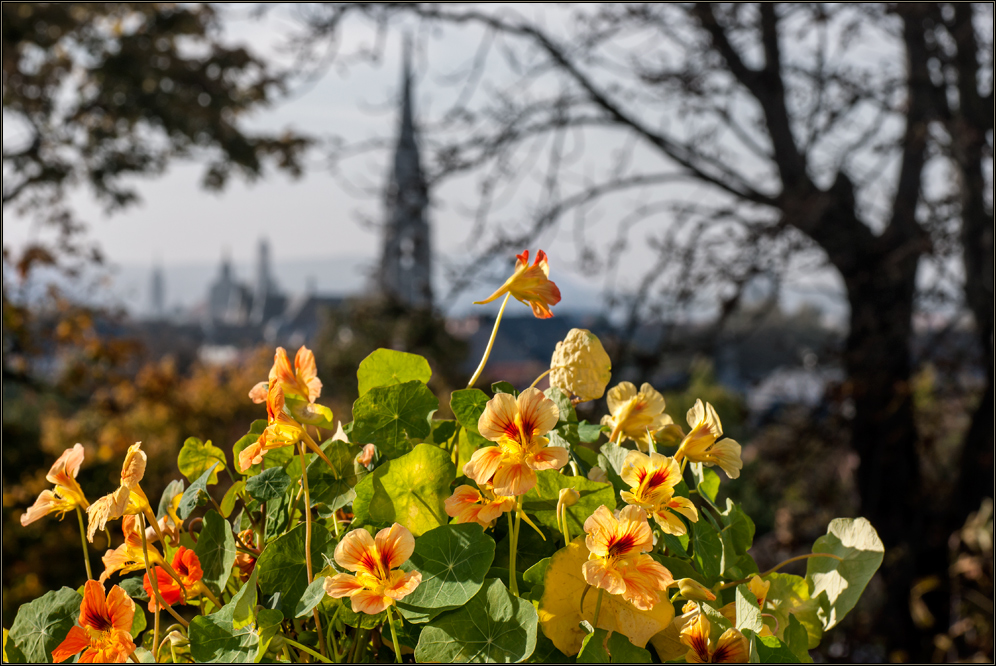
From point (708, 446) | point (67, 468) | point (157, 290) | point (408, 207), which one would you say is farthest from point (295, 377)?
point (157, 290)

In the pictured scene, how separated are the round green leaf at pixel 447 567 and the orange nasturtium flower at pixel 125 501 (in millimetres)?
166

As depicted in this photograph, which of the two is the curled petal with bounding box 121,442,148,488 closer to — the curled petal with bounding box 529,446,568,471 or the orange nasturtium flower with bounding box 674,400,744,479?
the curled petal with bounding box 529,446,568,471

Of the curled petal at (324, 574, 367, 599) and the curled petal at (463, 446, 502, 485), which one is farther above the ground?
the curled petal at (463, 446, 502, 485)

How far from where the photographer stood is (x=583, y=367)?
506mm

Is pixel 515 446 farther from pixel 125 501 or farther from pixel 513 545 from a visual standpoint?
pixel 125 501

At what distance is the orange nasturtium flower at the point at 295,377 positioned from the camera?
1.54 feet

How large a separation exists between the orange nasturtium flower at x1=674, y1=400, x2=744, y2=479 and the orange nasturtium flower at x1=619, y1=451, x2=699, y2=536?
0.05 metres

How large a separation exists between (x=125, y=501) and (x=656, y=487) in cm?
31

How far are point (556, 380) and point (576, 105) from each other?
78.6 inches

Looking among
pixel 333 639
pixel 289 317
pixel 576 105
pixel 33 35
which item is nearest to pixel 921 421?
pixel 576 105

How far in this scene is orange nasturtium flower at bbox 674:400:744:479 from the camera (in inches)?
18.6

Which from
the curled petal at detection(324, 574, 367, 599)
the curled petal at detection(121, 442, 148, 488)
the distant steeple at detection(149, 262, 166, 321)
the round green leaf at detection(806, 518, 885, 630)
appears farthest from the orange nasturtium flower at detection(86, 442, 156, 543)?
the distant steeple at detection(149, 262, 166, 321)

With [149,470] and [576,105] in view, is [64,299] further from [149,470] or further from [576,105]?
[576,105]

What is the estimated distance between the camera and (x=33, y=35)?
12.5ft
